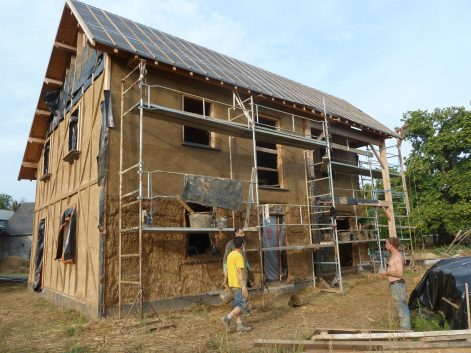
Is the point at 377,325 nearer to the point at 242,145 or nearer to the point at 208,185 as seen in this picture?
the point at 208,185

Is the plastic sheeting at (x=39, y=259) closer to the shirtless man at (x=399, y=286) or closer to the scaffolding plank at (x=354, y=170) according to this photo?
the scaffolding plank at (x=354, y=170)

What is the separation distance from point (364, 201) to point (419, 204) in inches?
739

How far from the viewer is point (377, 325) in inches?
274

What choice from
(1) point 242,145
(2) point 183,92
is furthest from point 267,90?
(2) point 183,92

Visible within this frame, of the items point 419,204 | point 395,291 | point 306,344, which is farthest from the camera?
point 419,204

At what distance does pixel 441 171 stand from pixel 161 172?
1103 inches

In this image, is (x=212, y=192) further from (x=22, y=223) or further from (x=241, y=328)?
(x=22, y=223)

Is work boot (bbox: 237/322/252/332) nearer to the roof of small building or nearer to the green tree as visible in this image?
the green tree

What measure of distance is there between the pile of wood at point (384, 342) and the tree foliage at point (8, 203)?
68.3 meters

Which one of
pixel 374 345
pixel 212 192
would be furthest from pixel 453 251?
pixel 374 345

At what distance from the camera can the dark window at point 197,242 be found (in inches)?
383

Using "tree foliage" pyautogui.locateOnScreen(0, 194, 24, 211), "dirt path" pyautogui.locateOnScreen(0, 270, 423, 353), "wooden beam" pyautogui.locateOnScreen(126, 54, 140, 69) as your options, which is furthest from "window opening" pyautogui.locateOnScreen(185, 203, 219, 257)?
"tree foliage" pyautogui.locateOnScreen(0, 194, 24, 211)

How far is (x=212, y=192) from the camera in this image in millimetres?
9023

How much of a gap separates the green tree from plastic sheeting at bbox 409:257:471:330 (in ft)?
76.4
